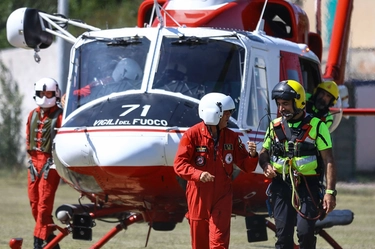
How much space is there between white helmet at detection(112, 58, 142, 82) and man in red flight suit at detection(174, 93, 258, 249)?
1.56 m

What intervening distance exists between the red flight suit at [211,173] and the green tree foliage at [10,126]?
1871 cm

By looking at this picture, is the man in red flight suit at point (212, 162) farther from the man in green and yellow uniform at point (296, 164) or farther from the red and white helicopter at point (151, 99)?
the red and white helicopter at point (151, 99)

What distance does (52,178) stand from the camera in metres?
11.0

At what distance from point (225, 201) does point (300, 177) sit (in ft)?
2.22

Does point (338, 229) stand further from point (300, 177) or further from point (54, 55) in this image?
point (54, 55)

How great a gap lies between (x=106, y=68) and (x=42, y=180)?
1.54 meters

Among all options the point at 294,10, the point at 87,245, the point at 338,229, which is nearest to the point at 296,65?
the point at 294,10

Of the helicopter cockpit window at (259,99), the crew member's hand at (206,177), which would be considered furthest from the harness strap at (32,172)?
the crew member's hand at (206,177)

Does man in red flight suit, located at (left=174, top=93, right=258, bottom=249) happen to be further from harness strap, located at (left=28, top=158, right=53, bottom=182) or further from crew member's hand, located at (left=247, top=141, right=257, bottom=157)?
harness strap, located at (left=28, top=158, right=53, bottom=182)

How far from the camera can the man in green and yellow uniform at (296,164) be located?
8445mm

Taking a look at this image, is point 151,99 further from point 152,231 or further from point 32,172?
point 152,231

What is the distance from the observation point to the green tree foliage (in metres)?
26.9

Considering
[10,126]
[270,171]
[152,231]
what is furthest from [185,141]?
[10,126]

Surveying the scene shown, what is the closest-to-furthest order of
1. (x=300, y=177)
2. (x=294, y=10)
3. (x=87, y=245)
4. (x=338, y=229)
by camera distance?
(x=300, y=177)
(x=294, y=10)
(x=87, y=245)
(x=338, y=229)
